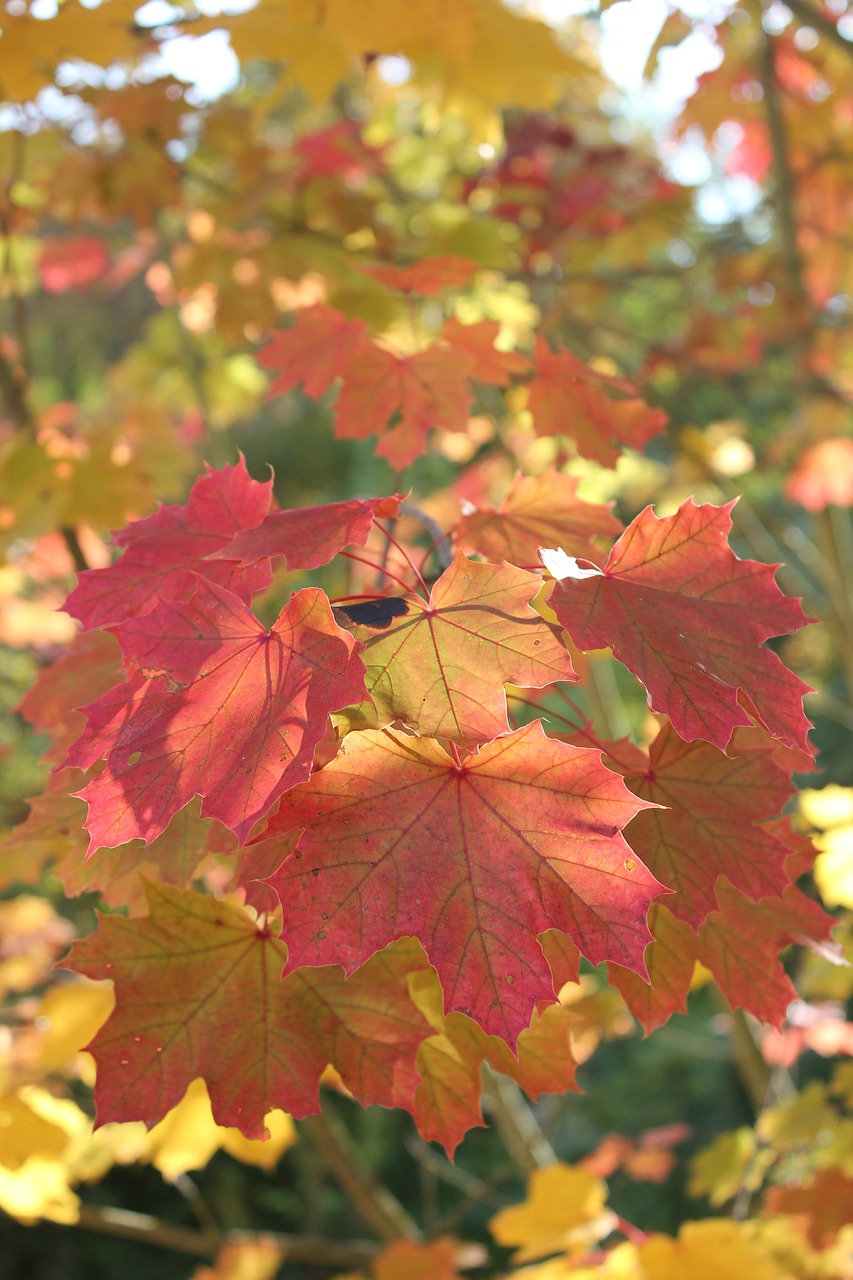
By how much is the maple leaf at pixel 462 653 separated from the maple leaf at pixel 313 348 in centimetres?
61

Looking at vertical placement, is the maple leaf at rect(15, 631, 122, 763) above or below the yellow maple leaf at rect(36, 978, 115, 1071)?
above

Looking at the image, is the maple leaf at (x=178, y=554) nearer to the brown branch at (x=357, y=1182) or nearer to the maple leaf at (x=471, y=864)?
the maple leaf at (x=471, y=864)

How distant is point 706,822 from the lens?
0.83m

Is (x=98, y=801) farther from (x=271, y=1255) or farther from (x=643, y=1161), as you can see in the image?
(x=643, y=1161)

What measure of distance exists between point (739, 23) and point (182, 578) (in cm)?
298

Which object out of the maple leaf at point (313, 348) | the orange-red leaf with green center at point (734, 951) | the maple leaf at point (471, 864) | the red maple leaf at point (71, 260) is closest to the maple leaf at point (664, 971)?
the orange-red leaf with green center at point (734, 951)

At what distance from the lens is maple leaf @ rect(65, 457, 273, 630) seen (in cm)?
86

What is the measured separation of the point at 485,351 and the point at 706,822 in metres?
0.66

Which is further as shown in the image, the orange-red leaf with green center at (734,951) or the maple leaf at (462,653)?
the orange-red leaf with green center at (734,951)

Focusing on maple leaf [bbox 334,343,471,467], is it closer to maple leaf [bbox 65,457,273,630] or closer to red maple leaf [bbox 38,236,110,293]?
maple leaf [bbox 65,457,273,630]

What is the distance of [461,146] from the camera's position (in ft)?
10.5

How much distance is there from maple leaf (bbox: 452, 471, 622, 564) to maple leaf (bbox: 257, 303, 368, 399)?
36 cm

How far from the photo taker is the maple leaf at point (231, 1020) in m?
0.79

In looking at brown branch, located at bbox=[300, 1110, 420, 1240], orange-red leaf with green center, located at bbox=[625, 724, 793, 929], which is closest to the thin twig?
brown branch, located at bbox=[300, 1110, 420, 1240]
